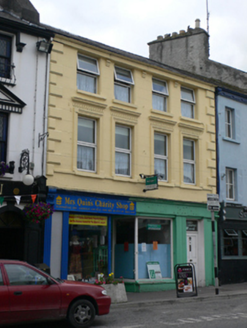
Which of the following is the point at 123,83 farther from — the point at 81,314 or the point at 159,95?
the point at 81,314

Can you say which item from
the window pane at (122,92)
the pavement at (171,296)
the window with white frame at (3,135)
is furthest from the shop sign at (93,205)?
the window pane at (122,92)

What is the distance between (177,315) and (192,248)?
8471 millimetres

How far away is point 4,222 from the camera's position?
48.1 ft

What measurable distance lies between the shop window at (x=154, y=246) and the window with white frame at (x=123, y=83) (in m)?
5.02

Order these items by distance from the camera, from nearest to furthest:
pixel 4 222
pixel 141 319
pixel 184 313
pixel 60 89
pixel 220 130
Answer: pixel 141 319 < pixel 184 313 < pixel 4 222 < pixel 60 89 < pixel 220 130

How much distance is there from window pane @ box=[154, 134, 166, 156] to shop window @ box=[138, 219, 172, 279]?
9.47 ft

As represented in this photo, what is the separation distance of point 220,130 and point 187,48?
6.94m

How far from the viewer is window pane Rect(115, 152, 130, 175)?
1798cm

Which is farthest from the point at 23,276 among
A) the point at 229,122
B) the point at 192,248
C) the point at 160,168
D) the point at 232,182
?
the point at 229,122

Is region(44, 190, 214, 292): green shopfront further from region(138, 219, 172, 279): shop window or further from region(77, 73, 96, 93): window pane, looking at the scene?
region(77, 73, 96, 93): window pane

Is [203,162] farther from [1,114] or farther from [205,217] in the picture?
[1,114]

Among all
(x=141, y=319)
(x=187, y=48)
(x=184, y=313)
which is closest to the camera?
(x=141, y=319)

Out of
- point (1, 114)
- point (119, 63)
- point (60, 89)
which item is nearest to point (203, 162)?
point (119, 63)

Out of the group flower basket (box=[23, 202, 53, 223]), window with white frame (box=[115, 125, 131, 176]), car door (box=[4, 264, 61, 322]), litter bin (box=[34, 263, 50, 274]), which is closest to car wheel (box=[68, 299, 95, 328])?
car door (box=[4, 264, 61, 322])
